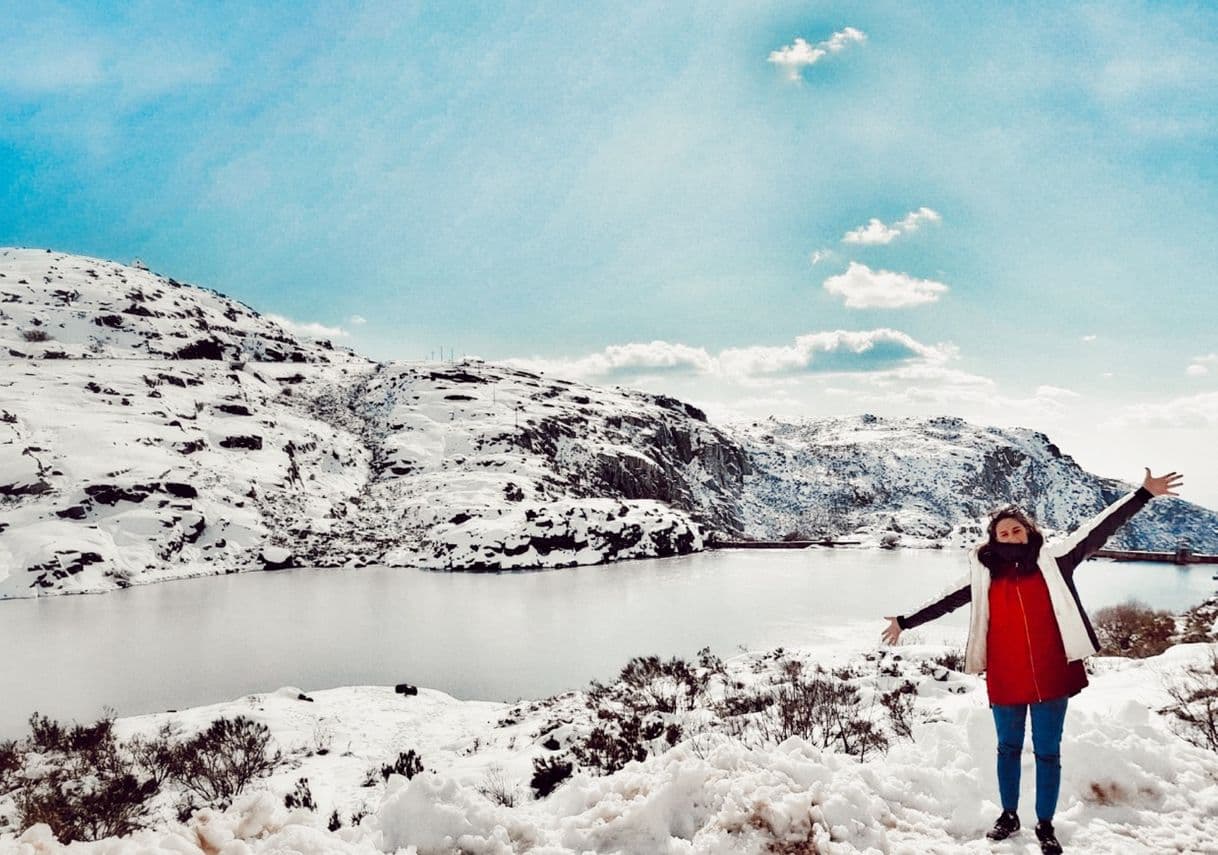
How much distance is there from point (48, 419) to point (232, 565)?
2824cm

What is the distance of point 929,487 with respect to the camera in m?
142

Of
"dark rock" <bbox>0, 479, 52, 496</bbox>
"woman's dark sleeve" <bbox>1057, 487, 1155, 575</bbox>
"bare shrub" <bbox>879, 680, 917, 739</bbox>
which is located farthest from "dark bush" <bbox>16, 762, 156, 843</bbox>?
"dark rock" <bbox>0, 479, 52, 496</bbox>

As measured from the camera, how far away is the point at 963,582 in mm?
4605

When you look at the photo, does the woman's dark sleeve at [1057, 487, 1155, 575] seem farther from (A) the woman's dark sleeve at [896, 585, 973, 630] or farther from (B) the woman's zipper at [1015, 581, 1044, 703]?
(A) the woman's dark sleeve at [896, 585, 973, 630]

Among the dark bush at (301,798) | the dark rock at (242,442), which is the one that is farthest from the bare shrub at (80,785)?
the dark rock at (242,442)

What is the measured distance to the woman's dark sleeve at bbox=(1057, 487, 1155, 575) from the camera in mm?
4118

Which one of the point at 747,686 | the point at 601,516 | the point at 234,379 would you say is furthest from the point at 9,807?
the point at 234,379

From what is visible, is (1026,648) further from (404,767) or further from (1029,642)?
(404,767)

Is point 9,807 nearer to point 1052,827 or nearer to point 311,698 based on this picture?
point 311,698

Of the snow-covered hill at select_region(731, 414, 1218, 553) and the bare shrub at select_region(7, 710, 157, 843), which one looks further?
the snow-covered hill at select_region(731, 414, 1218, 553)

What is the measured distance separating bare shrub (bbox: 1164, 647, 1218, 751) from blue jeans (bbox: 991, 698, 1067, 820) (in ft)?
10.5

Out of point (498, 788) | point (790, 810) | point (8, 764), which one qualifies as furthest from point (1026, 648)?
point (8, 764)

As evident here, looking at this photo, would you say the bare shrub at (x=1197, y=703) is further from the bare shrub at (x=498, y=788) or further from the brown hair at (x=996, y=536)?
the bare shrub at (x=498, y=788)

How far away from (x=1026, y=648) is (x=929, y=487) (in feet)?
513
